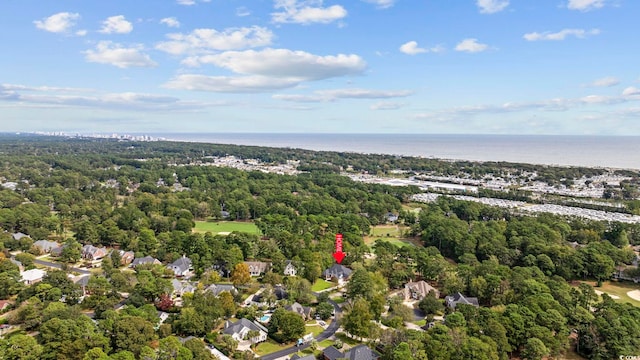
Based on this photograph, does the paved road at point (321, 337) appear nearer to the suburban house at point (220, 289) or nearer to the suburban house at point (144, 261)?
the suburban house at point (220, 289)

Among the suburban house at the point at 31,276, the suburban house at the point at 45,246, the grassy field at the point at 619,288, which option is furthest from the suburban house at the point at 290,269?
the grassy field at the point at 619,288

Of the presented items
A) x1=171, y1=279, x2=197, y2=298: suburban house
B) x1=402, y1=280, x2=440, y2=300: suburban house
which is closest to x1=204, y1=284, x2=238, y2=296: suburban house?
x1=171, y1=279, x2=197, y2=298: suburban house

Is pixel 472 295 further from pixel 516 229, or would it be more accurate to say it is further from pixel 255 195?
pixel 255 195

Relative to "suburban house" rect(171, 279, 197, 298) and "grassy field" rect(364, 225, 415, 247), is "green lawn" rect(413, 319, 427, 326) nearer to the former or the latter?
"suburban house" rect(171, 279, 197, 298)

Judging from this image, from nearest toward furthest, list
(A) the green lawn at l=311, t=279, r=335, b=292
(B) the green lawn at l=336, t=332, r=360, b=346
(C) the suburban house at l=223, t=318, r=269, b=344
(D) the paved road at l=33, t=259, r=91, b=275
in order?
(C) the suburban house at l=223, t=318, r=269, b=344, (B) the green lawn at l=336, t=332, r=360, b=346, (A) the green lawn at l=311, t=279, r=335, b=292, (D) the paved road at l=33, t=259, r=91, b=275

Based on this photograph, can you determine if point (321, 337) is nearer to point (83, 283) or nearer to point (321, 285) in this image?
point (321, 285)

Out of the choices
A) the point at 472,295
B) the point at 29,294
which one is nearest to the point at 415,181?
the point at 472,295
